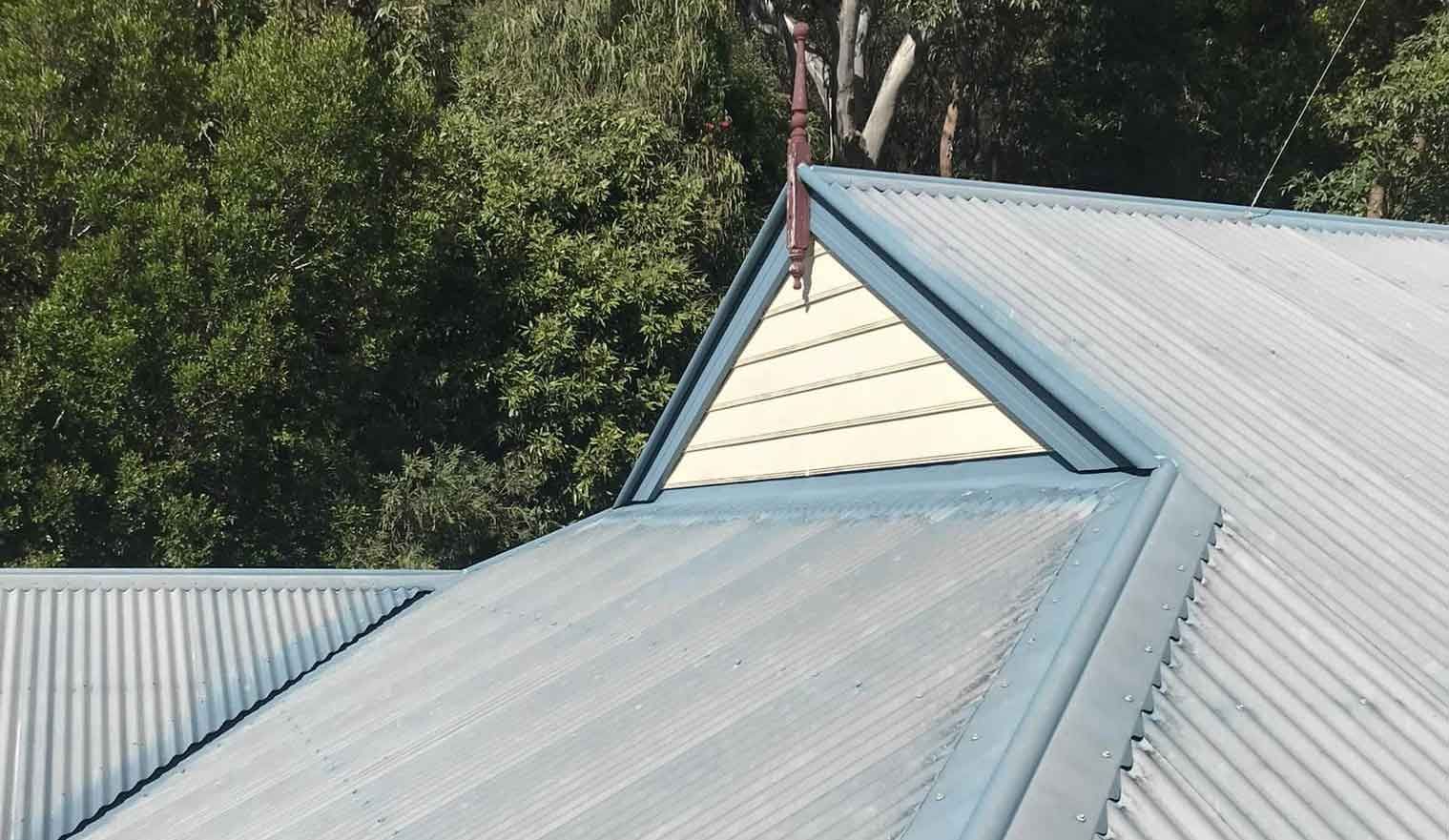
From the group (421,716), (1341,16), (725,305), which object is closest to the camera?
(421,716)

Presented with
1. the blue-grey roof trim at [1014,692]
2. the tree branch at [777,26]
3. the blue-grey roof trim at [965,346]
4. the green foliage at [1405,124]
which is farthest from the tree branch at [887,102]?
the blue-grey roof trim at [1014,692]

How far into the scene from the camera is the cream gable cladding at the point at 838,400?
5.39 m

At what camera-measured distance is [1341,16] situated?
66.0 ft

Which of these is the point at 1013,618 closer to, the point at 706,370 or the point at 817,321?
the point at 817,321

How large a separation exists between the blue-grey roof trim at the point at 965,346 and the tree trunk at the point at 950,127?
18.9 metres

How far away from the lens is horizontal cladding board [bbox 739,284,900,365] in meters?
5.90

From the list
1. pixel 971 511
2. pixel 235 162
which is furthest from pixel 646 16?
pixel 971 511

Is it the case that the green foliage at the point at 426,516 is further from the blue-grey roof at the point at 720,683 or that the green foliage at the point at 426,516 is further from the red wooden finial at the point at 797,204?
the red wooden finial at the point at 797,204

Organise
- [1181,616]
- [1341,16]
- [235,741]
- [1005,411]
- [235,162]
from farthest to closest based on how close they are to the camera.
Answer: [1341,16], [235,162], [235,741], [1005,411], [1181,616]

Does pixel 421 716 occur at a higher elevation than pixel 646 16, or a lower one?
lower

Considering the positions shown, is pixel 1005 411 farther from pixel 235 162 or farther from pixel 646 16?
pixel 646 16

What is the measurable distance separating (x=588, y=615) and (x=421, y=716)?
857 millimetres

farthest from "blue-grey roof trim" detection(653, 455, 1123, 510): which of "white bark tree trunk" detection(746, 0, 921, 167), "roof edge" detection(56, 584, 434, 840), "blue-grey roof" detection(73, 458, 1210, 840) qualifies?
"white bark tree trunk" detection(746, 0, 921, 167)

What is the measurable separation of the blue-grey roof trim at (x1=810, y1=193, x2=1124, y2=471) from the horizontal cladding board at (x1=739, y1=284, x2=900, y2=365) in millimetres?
121
